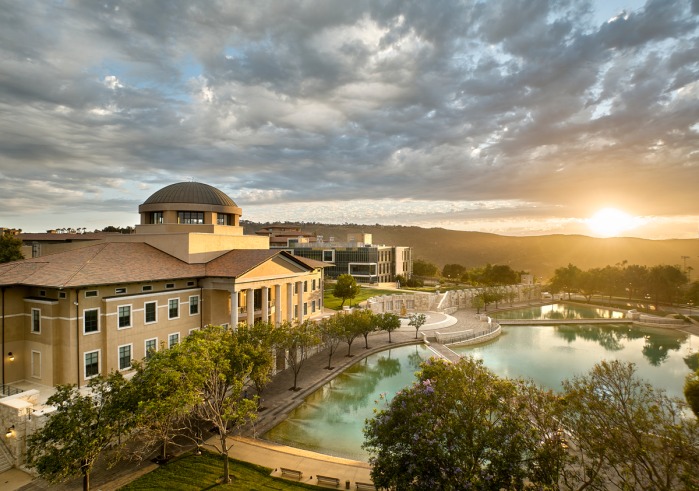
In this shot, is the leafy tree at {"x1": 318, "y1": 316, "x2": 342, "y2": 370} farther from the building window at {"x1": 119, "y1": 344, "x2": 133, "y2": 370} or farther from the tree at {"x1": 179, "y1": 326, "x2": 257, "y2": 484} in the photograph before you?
A: the building window at {"x1": 119, "y1": 344, "x2": 133, "y2": 370}

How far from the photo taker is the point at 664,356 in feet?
156

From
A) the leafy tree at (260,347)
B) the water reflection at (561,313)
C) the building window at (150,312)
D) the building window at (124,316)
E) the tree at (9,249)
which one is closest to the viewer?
the leafy tree at (260,347)

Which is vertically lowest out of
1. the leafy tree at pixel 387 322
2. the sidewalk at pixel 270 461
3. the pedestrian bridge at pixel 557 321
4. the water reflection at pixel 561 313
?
the water reflection at pixel 561 313

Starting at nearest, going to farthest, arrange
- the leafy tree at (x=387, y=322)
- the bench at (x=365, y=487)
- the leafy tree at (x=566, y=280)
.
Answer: the bench at (x=365, y=487), the leafy tree at (x=387, y=322), the leafy tree at (x=566, y=280)

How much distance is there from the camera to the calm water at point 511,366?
2470 cm

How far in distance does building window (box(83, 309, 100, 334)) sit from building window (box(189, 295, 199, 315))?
7.65 metres

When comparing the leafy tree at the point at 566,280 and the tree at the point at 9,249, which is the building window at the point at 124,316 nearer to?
the tree at the point at 9,249

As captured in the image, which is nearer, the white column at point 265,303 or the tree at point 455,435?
the tree at point 455,435

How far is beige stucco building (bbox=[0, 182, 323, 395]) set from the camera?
988 inches

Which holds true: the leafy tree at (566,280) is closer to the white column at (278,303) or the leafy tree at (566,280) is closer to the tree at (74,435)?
the white column at (278,303)

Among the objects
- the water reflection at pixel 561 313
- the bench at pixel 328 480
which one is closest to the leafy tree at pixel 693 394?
the bench at pixel 328 480

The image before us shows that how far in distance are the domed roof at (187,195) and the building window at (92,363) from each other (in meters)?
19.3

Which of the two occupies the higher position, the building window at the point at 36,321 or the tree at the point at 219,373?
the building window at the point at 36,321

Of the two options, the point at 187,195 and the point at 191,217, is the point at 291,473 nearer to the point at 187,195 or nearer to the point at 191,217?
the point at 191,217
